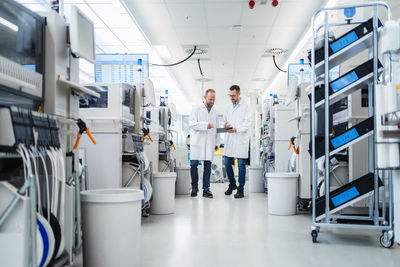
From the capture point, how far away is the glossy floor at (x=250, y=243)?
220 centimetres

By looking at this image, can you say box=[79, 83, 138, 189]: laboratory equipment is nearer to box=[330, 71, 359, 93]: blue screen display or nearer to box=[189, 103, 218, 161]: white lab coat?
box=[330, 71, 359, 93]: blue screen display

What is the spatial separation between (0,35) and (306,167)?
297 centimetres

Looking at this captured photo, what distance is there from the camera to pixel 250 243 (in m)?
2.62

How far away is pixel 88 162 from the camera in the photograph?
2992 mm

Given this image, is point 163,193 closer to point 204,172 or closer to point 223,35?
point 204,172

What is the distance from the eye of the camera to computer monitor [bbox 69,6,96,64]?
1.93 m

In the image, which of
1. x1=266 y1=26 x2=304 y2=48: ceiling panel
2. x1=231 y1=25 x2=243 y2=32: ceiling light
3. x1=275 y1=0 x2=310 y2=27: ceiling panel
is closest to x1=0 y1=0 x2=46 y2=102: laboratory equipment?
x1=275 y1=0 x2=310 y2=27: ceiling panel

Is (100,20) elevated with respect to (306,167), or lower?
elevated

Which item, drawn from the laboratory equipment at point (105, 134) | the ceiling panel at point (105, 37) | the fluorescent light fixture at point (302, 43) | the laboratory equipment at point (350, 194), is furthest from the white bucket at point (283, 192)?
the ceiling panel at point (105, 37)

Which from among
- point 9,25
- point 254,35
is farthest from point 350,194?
point 254,35

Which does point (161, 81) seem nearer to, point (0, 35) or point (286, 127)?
point (286, 127)

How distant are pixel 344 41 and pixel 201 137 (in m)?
2.76

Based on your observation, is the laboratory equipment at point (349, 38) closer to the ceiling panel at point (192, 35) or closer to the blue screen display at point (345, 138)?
the blue screen display at point (345, 138)

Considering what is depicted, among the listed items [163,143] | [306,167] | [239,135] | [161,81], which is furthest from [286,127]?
[161,81]
